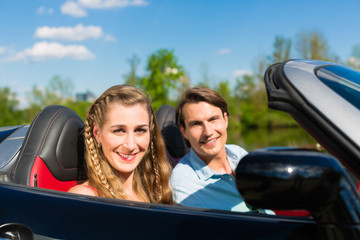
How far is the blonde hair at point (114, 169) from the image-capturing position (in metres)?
1.80

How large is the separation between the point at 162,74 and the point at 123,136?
78.2 ft

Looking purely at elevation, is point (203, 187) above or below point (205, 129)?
below

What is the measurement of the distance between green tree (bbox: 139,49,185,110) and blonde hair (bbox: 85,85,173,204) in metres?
23.1

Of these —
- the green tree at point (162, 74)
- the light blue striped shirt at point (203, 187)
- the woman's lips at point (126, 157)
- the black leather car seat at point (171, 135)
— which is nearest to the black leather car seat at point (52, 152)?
the woman's lips at point (126, 157)

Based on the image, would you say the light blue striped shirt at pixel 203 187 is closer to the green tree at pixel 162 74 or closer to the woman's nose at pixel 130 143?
the woman's nose at pixel 130 143

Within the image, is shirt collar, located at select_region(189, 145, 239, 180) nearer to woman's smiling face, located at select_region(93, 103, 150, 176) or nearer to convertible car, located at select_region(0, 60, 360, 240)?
woman's smiling face, located at select_region(93, 103, 150, 176)

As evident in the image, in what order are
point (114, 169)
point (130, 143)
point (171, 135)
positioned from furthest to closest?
point (171, 135)
point (114, 169)
point (130, 143)

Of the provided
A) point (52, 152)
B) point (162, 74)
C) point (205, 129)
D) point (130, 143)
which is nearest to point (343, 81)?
point (130, 143)

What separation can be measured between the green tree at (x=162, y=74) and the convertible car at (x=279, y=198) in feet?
79.4

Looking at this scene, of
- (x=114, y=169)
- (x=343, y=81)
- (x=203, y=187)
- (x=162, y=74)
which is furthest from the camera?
(x=162, y=74)

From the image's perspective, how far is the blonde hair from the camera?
5.90ft

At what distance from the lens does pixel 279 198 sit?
72 centimetres

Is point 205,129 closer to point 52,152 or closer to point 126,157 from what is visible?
point 126,157

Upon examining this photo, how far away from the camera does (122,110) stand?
1873mm
